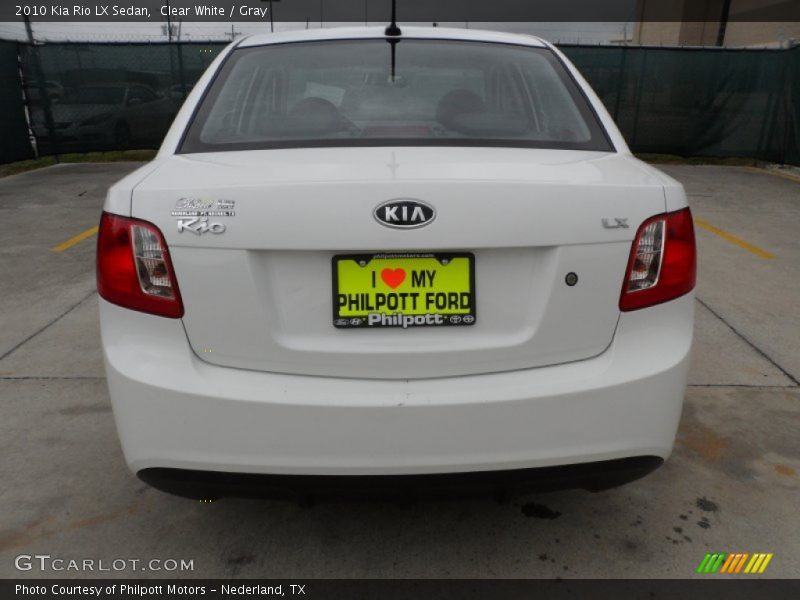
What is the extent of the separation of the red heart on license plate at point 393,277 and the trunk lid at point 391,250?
0.06 metres

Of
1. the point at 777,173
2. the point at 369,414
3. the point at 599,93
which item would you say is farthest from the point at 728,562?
the point at 599,93

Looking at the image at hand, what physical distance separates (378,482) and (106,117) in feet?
40.8

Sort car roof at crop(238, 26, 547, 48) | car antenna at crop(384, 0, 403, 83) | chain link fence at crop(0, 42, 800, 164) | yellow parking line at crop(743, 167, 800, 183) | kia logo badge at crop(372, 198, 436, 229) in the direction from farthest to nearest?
1. chain link fence at crop(0, 42, 800, 164)
2. yellow parking line at crop(743, 167, 800, 183)
3. car roof at crop(238, 26, 547, 48)
4. car antenna at crop(384, 0, 403, 83)
5. kia logo badge at crop(372, 198, 436, 229)

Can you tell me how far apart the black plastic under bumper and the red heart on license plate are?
488 millimetres

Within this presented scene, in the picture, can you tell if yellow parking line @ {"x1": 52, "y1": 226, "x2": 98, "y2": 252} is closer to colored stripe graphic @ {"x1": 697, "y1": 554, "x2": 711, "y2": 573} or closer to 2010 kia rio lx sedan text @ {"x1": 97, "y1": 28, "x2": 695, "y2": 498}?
2010 kia rio lx sedan text @ {"x1": 97, "y1": 28, "x2": 695, "y2": 498}

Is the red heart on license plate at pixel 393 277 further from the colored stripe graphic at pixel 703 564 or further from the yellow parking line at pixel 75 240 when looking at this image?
the yellow parking line at pixel 75 240

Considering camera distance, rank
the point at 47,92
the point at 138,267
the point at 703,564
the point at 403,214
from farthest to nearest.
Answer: the point at 47,92
the point at 703,564
the point at 138,267
the point at 403,214

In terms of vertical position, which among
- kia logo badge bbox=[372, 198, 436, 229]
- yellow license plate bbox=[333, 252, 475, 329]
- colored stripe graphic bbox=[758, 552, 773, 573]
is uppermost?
kia logo badge bbox=[372, 198, 436, 229]

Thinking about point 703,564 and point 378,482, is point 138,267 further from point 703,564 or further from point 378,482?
point 703,564

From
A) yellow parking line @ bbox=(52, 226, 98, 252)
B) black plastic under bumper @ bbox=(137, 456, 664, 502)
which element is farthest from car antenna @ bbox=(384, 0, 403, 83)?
yellow parking line @ bbox=(52, 226, 98, 252)

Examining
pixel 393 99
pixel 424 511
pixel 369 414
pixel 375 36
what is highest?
pixel 375 36

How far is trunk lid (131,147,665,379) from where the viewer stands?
1642 millimetres

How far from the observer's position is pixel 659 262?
1.80m

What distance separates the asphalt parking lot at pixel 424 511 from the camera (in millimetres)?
2166
